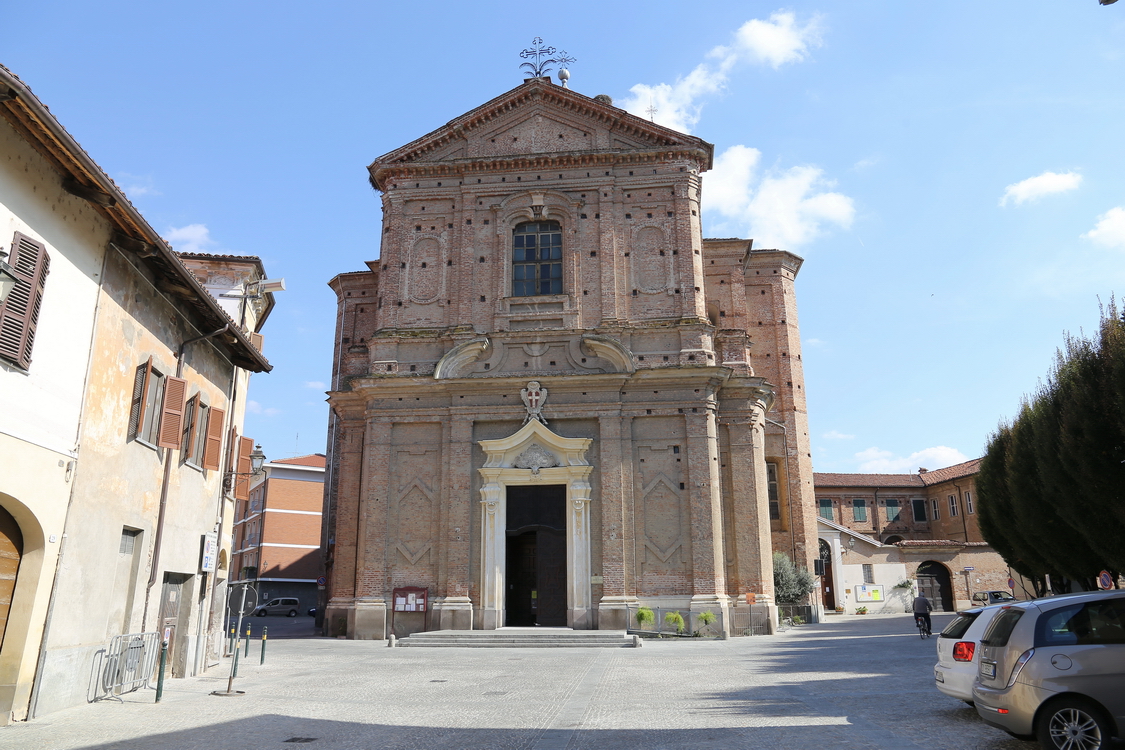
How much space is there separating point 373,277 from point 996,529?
26.0 metres

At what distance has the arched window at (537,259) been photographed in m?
27.1

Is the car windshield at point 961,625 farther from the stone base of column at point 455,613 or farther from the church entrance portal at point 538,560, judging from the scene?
the stone base of column at point 455,613

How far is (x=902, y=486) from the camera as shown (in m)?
55.5

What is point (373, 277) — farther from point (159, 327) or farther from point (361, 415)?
point (159, 327)

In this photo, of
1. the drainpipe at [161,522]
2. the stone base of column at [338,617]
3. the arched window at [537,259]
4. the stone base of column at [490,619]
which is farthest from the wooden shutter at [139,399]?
the arched window at [537,259]

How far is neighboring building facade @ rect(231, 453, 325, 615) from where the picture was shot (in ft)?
188

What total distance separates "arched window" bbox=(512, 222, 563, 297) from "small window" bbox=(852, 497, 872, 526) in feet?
120

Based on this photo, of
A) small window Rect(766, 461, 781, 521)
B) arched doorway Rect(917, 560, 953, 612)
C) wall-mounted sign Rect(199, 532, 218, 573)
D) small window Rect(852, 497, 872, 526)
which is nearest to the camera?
wall-mounted sign Rect(199, 532, 218, 573)

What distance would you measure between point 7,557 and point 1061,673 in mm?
11689

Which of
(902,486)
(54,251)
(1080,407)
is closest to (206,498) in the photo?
(54,251)

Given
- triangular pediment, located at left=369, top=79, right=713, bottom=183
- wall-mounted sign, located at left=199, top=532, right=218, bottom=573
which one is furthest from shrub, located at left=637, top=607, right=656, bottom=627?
triangular pediment, located at left=369, top=79, right=713, bottom=183

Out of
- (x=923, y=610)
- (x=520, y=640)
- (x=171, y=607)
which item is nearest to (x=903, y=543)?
(x=923, y=610)

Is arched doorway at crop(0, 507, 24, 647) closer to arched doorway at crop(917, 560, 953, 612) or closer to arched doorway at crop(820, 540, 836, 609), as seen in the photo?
arched doorway at crop(820, 540, 836, 609)

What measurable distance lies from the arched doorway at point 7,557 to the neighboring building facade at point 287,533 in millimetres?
47819
